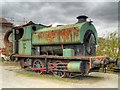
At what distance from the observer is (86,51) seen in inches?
479

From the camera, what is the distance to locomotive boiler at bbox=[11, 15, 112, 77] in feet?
37.4

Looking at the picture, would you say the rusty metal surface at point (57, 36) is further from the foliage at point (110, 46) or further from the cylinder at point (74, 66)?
the foliage at point (110, 46)

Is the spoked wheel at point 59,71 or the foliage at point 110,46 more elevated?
the foliage at point 110,46

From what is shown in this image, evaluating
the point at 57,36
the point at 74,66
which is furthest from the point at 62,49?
the point at 74,66

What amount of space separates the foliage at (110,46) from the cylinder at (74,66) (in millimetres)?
5856

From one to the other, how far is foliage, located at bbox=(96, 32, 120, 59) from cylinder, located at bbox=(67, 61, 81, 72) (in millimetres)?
5856

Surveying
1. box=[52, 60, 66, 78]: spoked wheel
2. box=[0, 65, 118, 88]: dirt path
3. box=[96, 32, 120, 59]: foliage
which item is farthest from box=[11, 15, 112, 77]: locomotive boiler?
box=[96, 32, 120, 59]: foliage

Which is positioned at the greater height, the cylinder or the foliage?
the foliage

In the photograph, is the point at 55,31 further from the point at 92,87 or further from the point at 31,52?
the point at 92,87

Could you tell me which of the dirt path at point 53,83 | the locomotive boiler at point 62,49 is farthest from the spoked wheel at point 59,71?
the dirt path at point 53,83

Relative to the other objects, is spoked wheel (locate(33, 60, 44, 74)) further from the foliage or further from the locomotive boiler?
the foliage

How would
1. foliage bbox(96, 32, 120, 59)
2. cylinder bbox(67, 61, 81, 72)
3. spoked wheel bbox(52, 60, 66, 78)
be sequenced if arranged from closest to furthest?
cylinder bbox(67, 61, 81, 72) < spoked wheel bbox(52, 60, 66, 78) < foliage bbox(96, 32, 120, 59)

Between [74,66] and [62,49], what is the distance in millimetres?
1993

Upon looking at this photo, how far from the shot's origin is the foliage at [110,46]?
1671cm
